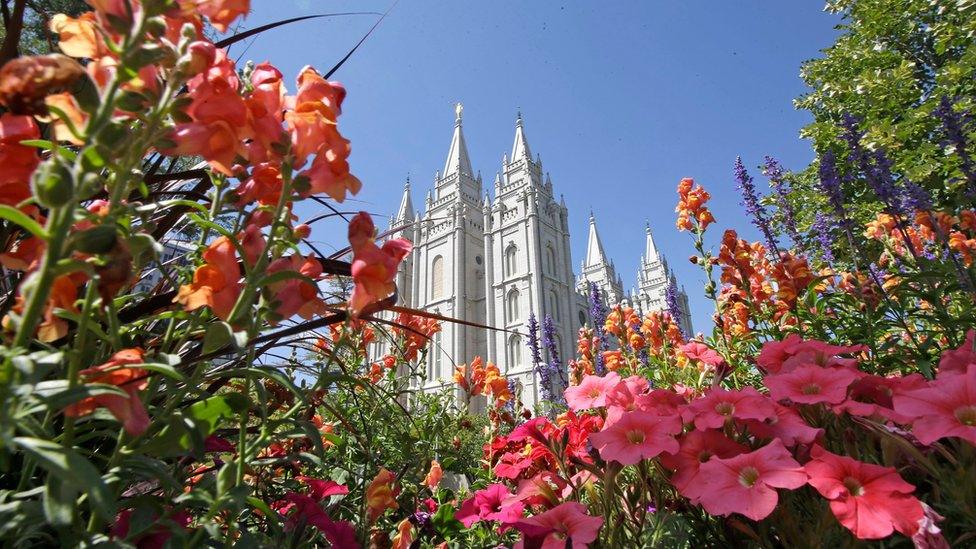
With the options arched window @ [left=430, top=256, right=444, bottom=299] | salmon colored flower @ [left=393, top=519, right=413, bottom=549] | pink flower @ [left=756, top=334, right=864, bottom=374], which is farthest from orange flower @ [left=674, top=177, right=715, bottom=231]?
arched window @ [left=430, top=256, right=444, bottom=299]

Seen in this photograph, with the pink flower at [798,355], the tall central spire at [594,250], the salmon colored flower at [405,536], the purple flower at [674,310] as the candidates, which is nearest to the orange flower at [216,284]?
the salmon colored flower at [405,536]

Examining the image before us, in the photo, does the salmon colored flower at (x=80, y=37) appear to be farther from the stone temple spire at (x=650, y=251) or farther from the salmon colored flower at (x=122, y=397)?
the stone temple spire at (x=650, y=251)

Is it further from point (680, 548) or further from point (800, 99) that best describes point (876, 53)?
point (680, 548)

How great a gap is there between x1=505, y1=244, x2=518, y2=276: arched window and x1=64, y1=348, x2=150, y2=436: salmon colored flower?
33.9 m

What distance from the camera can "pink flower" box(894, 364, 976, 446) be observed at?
84 centimetres

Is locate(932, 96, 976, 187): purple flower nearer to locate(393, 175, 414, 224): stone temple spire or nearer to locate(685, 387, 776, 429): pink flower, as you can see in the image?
locate(685, 387, 776, 429): pink flower

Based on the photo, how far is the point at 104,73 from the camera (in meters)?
0.70

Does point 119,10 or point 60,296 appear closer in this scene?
point 119,10

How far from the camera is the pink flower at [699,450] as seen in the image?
0.96 m

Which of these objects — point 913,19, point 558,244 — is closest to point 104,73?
point 913,19

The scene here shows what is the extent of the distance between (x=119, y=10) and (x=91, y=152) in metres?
0.18

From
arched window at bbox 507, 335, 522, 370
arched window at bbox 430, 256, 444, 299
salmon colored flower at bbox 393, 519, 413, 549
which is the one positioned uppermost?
arched window at bbox 430, 256, 444, 299

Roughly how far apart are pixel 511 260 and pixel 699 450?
34.2 m

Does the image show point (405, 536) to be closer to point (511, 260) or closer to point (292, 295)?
point (292, 295)
